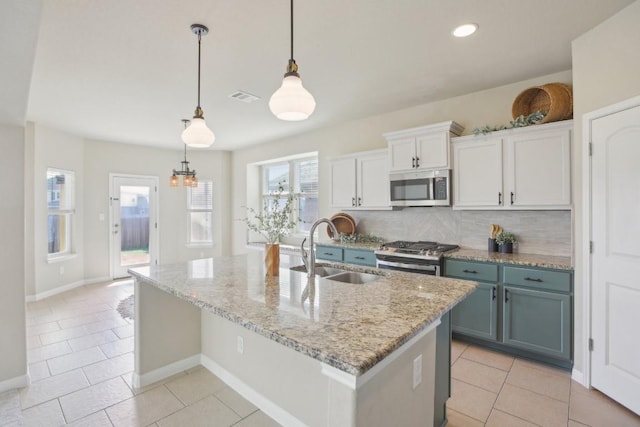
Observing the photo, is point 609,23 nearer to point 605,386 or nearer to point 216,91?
point 605,386

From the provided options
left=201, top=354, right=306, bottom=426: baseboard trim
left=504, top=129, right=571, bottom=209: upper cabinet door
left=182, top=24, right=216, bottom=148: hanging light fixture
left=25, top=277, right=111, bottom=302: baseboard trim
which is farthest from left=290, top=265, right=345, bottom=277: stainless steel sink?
left=25, top=277, right=111, bottom=302: baseboard trim

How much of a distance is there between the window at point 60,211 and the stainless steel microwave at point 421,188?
529cm

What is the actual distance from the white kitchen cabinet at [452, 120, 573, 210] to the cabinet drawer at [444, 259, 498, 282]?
62 cm

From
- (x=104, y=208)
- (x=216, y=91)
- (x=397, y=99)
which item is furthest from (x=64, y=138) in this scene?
(x=397, y=99)

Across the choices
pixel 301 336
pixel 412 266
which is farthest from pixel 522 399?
pixel 301 336

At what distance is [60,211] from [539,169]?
22.1ft

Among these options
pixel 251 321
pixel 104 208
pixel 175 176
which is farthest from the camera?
pixel 104 208

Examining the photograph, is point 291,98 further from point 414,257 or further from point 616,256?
point 616,256

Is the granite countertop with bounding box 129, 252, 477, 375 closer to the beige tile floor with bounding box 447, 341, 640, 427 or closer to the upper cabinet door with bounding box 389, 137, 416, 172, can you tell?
the beige tile floor with bounding box 447, 341, 640, 427

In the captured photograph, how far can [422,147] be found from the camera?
356 centimetres

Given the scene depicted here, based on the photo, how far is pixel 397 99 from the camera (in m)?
3.75

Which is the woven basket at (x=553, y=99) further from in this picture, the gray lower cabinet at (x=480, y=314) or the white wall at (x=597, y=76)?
the gray lower cabinet at (x=480, y=314)

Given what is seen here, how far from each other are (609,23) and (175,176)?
202 inches

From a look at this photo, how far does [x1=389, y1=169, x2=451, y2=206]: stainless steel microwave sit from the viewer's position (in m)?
3.44
